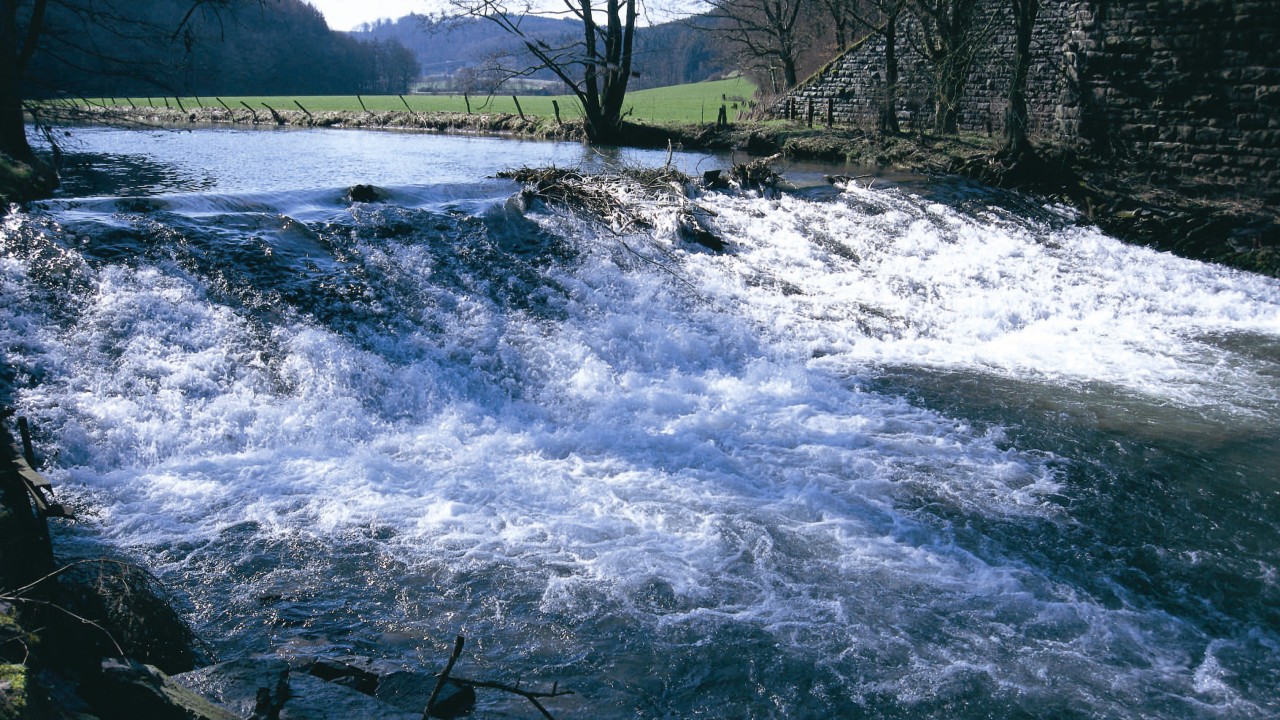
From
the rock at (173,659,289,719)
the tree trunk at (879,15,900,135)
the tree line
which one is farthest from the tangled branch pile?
the tree trunk at (879,15,900,135)

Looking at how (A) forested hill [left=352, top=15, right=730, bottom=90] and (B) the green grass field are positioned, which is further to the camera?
(B) the green grass field

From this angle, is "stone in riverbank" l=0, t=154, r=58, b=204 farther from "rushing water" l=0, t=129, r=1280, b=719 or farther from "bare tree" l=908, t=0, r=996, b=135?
"bare tree" l=908, t=0, r=996, b=135

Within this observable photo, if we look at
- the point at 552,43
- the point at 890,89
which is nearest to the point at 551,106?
the point at 552,43

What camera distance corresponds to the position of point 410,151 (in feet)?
67.7

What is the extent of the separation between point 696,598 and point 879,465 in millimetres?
2388

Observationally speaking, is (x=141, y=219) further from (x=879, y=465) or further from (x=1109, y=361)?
(x=1109, y=361)

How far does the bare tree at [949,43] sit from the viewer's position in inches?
710

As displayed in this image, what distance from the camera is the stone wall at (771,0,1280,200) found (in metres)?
13.8

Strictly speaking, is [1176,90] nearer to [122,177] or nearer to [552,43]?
[122,177]

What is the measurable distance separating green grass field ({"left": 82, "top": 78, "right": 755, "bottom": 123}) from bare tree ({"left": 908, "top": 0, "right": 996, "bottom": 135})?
327 inches

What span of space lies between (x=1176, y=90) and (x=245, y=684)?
1745cm

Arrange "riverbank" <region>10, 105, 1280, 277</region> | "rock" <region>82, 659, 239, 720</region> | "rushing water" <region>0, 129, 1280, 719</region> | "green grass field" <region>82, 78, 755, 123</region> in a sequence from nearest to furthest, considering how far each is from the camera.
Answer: "rock" <region>82, 659, 239, 720</region> → "rushing water" <region>0, 129, 1280, 719</region> → "riverbank" <region>10, 105, 1280, 277</region> → "green grass field" <region>82, 78, 755, 123</region>

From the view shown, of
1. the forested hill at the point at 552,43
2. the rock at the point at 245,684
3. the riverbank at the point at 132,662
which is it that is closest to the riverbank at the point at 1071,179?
the forested hill at the point at 552,43

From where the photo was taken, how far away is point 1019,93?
16141 mm
